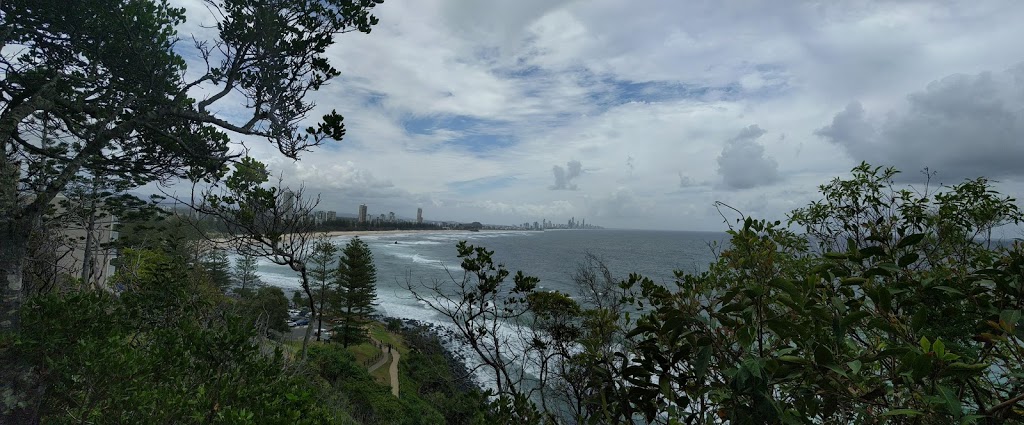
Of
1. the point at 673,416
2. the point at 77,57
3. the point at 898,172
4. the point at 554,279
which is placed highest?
the point at 77,57

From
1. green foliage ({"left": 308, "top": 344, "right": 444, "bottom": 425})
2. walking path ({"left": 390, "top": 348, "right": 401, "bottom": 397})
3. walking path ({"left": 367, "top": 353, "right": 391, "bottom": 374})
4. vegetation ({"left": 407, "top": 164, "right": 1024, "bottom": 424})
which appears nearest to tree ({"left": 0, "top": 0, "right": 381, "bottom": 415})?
vegetation ({"left": 407, "top": 164, "right": 1024, "bottom": 424})

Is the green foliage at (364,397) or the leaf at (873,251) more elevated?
the leaf at (873,251)

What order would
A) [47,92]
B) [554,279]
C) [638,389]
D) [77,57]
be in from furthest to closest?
[554,279] < [77,57] < [47,92] < [638,389]

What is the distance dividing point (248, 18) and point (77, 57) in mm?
2356

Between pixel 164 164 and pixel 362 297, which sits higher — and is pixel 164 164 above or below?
above

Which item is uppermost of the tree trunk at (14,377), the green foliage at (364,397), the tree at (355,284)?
the tree trunk at (14,377)

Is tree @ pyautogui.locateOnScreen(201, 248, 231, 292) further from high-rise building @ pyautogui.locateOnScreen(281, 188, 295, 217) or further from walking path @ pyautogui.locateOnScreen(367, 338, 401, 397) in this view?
high-rise building @ pyautogui.locateOnScreen(281, 188, 295, 217)

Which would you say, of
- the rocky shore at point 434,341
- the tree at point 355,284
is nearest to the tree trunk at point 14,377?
the rocky shore at point 434,341

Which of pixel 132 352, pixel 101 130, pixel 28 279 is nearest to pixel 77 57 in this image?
pixel 101 130

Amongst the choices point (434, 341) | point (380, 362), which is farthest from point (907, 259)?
point (434, 341)

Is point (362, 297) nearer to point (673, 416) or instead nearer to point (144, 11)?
point (144, 11)

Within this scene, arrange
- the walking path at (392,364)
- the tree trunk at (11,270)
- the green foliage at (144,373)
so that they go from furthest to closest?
the walking path at (392,364) → the tree trunk at (11,270) → the green foliage at (144,373)

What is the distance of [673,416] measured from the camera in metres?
1.52

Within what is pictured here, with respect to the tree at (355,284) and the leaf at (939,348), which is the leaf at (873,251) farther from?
the tree at (355,284)
